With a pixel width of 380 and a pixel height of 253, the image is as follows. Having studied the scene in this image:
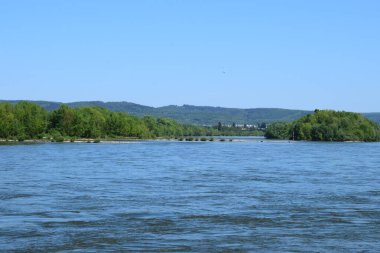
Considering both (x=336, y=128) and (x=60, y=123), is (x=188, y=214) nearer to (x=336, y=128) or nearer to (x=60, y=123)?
(x=60, y=123)

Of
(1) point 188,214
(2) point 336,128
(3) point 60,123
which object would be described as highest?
(2) point 336,128

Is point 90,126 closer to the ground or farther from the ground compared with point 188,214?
farther from the ground

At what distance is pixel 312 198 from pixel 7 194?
15222 mm

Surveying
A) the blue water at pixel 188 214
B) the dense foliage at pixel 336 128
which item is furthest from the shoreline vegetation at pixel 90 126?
the blue water at pixel 188 214

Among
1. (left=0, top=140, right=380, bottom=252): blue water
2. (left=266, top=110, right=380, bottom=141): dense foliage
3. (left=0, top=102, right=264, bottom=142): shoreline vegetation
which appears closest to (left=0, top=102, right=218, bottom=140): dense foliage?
(left=0, top=102, right=264, bottom=142): shoreline vegetation

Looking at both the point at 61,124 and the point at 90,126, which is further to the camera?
the point at 90,126

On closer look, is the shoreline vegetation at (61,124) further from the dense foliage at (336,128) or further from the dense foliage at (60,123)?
the dense foliage at (336,128)

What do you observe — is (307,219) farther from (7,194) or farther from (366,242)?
(7,194)

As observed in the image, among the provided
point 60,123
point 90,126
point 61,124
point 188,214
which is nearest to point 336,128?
point 90,126

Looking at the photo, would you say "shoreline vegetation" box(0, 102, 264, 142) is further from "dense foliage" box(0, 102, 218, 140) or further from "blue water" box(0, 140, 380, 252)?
"blue water" box(0, 140, 380, 252)

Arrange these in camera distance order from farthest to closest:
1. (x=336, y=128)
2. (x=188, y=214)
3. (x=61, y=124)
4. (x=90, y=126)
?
(x=336, y=128)
(x=90, y=126)
(x=61, y=124)
(x=188, y=214)

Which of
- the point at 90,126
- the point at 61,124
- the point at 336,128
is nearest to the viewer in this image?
the point at 61,124

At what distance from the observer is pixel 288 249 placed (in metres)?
21.0

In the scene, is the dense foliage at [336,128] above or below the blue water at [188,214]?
above
